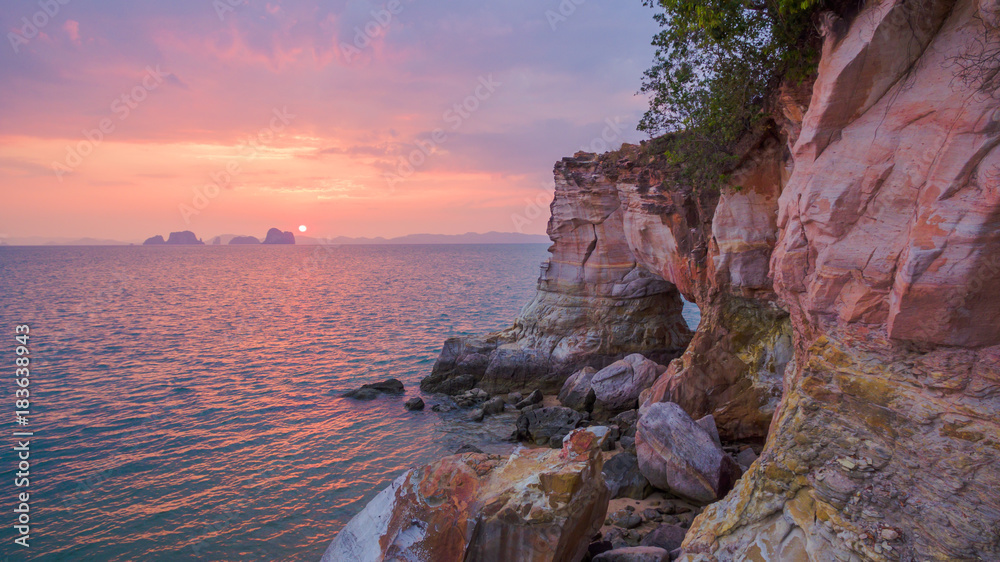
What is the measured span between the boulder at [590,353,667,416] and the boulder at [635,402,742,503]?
19.3ft

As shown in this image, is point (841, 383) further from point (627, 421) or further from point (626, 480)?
point (627, 421)

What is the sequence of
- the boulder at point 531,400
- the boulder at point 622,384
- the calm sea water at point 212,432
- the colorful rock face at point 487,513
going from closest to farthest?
the colorful rock face at point 487,513
the calm sea water at point 212,432
the boulder at point 622,384
the boulder at point 531,400

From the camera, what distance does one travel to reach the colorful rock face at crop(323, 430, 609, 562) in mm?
9102

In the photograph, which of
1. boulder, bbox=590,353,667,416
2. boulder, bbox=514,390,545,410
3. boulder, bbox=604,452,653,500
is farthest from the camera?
boulder, bbox=514,390,545,410

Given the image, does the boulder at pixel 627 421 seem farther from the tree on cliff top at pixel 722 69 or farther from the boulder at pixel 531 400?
the tree on cliff top at pixel 722 69

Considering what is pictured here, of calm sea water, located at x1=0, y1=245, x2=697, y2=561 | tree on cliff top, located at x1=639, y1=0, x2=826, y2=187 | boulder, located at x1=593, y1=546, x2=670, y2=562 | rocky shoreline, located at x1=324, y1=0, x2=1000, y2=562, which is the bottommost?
calm sea water, located at x1=0, y1=245, x2=697, y2=561

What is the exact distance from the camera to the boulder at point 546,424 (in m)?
17.8

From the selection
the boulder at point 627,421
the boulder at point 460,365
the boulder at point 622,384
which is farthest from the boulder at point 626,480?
the boulder at point 460,365

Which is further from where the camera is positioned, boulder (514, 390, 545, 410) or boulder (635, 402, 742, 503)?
boulder (514, 390, 545, 410)

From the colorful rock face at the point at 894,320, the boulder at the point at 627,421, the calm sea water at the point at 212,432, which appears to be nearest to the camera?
the colorful rock face at the point at 894,320

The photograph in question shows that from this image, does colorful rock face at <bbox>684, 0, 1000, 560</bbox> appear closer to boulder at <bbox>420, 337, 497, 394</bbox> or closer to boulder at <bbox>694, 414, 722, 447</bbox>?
boulder at <bbox>694, 414, 722, 447</bbox>

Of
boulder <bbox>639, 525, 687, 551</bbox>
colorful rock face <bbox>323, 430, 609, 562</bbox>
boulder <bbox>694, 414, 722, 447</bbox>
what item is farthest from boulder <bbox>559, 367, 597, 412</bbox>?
colorful rock face <bbox>323, 430, 609, 562</bbox>

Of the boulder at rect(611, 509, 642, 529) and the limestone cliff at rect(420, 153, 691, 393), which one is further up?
the limestone cliff at rect(420, 153, 691, 393)

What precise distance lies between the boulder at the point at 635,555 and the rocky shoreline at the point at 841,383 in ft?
0.13
